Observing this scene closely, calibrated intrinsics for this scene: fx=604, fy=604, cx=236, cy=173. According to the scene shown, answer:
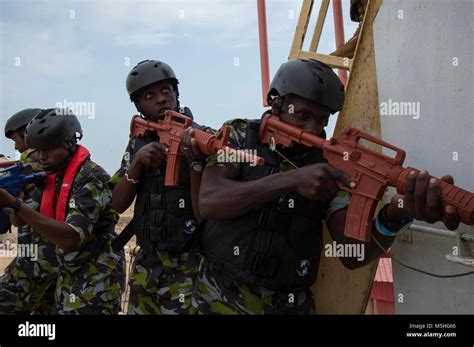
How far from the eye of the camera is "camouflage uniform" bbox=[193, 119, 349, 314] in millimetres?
2488

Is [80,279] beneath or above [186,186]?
beneath

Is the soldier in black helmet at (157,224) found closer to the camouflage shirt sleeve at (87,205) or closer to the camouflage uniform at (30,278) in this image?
the camouflage shirt sleeve at (87,205)

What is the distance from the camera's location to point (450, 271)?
2.38m

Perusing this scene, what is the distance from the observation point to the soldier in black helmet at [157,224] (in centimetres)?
324

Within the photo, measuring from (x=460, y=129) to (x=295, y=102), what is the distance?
2.22 ft

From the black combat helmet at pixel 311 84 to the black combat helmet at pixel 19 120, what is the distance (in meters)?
2.72

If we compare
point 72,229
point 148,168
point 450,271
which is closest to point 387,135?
point 450,271

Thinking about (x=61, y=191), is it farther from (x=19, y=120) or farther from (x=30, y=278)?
(x=19, y=120)

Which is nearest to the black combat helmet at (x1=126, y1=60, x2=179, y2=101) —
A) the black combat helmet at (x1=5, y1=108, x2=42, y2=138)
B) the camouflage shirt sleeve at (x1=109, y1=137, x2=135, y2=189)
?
the camouflage shirt sleeve at (x1=109, y1=137, x2=135, y2=189)

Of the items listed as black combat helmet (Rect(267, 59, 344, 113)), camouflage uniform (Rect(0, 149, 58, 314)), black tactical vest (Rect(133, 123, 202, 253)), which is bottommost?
camouflage uniform (Rect(0, 149, 58, 314))

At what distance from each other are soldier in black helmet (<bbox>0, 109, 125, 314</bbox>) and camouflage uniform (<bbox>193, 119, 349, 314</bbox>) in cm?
94

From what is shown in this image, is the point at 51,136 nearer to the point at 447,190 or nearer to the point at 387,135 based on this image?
the point at 387,135

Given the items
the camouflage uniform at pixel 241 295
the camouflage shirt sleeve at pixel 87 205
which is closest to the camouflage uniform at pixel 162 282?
the camouflage shirt sleeve at pixel 87 205

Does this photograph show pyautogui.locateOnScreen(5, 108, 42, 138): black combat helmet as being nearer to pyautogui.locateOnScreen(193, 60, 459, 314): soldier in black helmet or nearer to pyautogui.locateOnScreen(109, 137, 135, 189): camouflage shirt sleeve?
pyautogui.locateOnScreen(109, 137, 135, 189): camouflage shirt sleeve
